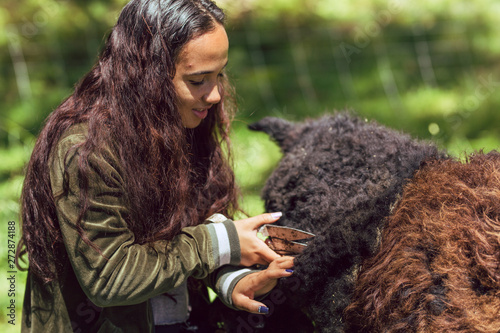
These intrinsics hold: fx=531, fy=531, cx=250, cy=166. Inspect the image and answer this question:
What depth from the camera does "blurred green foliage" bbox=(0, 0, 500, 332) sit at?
5867 mm

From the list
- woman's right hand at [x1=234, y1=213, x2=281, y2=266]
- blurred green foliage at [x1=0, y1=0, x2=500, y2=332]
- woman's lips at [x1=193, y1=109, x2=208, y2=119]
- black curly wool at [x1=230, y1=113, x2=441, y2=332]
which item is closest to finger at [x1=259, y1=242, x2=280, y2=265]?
woman's right hand at [x1=234, y1=213, x2=281, y2=266]

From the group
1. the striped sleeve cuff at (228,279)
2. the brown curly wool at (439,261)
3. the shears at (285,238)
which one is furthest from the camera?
the striped sleeve cuff at (228,279)

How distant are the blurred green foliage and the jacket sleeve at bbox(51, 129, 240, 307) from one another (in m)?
3.72

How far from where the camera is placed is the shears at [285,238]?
190cm

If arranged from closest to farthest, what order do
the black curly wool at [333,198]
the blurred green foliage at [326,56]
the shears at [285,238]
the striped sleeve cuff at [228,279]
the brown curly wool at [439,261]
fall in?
1. the brown curly wool at [439,261]
2. the black curly wool at [333,198]
3. the shears at [285,238]
4. the striped sleeve cuff at [228,279]
5. the blurred green foliage at [326,56]

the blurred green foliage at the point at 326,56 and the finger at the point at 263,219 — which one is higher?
the finger at the point at 263,219

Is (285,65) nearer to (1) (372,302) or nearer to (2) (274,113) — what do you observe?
(2) (274,113)

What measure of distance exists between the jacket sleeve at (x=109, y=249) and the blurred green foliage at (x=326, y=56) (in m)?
3.72

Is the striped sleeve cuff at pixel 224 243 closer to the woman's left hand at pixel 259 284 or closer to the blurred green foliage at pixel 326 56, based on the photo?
the woman's left hand at pixel 259 284

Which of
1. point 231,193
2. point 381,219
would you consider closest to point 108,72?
point 231,193

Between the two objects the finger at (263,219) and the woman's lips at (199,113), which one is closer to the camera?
the finger at (263,219)

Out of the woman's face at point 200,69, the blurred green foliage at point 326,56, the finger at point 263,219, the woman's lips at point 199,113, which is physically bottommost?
the blurred green foliage at point 326,56

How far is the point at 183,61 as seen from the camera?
197 cm

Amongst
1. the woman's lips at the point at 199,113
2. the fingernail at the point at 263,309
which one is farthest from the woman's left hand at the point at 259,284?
the woman's lips at the point at 199,113
